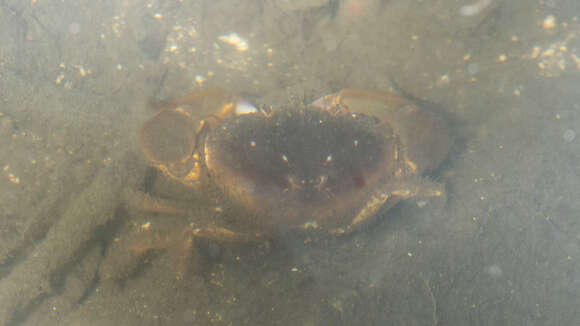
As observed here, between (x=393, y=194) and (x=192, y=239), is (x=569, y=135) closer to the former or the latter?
(x=393, y=194)

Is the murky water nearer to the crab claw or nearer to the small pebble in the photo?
the small pebble

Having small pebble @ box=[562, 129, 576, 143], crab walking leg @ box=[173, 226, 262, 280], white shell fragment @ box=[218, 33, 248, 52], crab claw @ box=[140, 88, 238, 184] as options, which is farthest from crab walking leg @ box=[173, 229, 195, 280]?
small pebble @ box=[562, 129, 576, 143]

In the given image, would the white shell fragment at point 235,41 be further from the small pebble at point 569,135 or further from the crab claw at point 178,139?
the small pebble at point 569,135

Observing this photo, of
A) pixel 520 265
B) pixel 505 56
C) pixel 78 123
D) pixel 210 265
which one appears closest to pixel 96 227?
pixel 210 265

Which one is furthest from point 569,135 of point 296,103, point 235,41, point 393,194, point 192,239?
point 192,239

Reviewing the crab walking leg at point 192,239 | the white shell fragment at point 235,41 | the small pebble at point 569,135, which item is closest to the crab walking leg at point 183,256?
the crab walking leg at point 192,239

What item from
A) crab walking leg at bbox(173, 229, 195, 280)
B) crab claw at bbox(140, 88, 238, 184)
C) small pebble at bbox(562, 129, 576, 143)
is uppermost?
crab claw at bbox(140, 88, 238, 184)

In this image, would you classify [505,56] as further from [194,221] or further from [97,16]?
[97,16]
